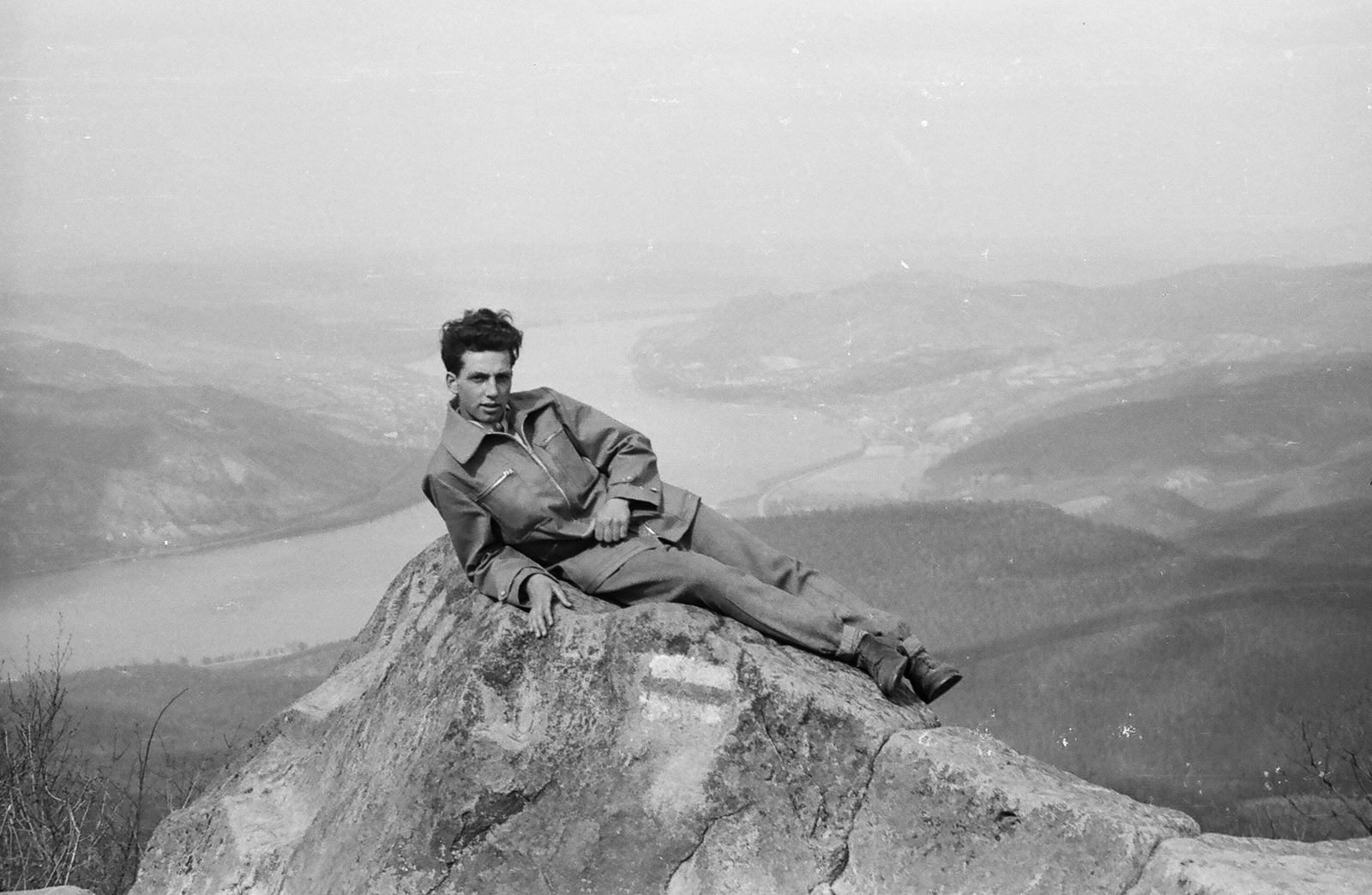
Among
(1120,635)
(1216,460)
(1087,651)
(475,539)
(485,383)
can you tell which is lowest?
(1087,651)

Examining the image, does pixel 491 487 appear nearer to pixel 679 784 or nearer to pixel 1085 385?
pixel 679 784

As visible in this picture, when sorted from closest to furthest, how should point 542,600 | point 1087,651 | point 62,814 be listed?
point 542,600 → point 62,814 → point 1087,651

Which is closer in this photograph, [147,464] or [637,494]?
[637,494]

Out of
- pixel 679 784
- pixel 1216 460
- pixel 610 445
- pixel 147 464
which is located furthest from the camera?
pixel 147 464

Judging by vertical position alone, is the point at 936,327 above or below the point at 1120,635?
above

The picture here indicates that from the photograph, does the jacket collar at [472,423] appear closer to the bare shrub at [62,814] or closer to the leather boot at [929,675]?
the leather boot at [929,675]

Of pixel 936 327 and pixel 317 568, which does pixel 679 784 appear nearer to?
pixel 317 568

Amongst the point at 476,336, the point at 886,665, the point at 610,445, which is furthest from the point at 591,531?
the point at 886,665
